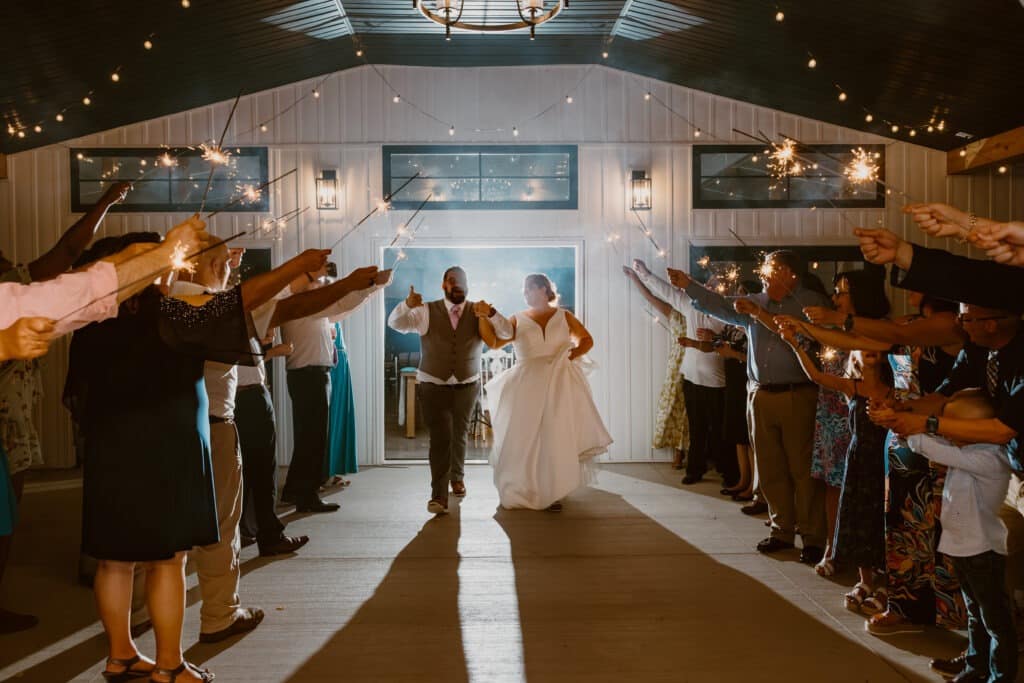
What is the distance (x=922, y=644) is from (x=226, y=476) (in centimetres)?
295

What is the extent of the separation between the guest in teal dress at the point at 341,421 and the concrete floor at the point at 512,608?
117 cm

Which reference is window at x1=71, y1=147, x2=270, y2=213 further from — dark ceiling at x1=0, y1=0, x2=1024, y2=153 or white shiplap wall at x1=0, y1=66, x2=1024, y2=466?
dark ceiling at x1=0, y1=0, x2=1024, y2=153

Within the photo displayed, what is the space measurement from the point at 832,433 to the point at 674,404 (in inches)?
121

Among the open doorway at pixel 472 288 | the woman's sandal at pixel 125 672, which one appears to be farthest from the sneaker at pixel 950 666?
the open doorway at pixel 472 288

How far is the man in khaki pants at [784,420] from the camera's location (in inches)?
181

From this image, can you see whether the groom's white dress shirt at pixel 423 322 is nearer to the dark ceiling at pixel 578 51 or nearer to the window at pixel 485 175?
the window at pixel 485 175

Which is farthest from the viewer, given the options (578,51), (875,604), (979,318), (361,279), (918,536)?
(578,51)

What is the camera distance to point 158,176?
766 cm

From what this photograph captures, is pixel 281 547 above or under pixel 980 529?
under

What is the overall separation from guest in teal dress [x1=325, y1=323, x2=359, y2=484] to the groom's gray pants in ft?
3.69

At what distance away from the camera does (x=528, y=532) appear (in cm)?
520

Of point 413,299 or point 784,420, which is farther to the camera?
point 413,299

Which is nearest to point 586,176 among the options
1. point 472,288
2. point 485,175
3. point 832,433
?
point 485,175

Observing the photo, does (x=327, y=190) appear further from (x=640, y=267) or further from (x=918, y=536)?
(x=918, y=536)
